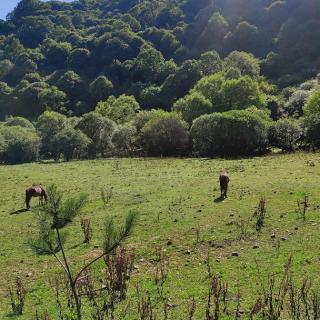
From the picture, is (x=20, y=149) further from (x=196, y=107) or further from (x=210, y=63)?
(x=210, y=63)

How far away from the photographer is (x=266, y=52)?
127m

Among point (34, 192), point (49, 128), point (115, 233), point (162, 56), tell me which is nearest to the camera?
point (115, 233)

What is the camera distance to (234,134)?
55.5m

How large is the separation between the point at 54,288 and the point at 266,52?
12260cm

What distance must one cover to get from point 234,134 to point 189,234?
125ft

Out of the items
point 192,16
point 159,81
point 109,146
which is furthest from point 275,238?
point 192,16

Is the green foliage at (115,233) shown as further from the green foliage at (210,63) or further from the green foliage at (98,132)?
the green foliage at (210,63)

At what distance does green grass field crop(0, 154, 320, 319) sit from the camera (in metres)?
14.1

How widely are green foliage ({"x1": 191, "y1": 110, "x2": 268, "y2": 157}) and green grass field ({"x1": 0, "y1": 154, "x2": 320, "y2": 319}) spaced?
68.1 ft

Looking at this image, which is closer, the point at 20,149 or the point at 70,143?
the point at 70,143

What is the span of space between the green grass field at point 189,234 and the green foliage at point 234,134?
20747 mm

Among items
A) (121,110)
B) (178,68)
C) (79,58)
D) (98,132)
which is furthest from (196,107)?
(79,58)

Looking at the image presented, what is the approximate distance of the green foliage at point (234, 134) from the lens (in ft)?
181

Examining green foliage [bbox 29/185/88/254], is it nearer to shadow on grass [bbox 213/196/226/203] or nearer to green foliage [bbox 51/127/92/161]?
shadow on grass [bbox 213/196/226/203]
